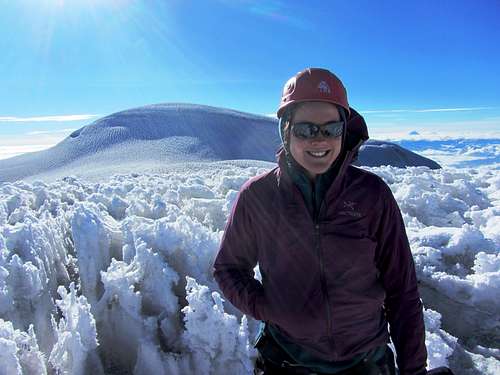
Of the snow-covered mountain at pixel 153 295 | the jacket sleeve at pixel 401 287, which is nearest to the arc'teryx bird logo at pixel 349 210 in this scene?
the jacket sleeve at pixel 401 287

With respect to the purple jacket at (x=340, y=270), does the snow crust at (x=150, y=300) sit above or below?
below

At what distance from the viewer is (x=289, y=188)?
2.06 meters

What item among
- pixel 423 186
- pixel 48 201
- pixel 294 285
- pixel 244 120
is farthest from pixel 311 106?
pixel 244 120

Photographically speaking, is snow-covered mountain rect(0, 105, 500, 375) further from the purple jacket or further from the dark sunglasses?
the dark sunglasses

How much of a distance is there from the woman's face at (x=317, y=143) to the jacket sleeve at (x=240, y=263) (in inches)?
15.1

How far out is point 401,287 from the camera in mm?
2045

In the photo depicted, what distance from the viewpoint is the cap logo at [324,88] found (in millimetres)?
1919

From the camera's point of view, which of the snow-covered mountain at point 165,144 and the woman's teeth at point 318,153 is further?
the snow-covered mountain at point 165,144

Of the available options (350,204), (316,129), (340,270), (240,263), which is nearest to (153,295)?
(240,263)

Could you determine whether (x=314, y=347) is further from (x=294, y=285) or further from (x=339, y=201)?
(x=339, y=201)

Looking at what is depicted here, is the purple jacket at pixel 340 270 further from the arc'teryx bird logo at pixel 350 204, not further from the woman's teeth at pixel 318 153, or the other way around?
the woman's teeth at pixel 318 153

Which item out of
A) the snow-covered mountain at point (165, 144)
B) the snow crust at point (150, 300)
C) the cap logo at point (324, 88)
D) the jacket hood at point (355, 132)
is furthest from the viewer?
the snow-covered mountain at point (165, 144)

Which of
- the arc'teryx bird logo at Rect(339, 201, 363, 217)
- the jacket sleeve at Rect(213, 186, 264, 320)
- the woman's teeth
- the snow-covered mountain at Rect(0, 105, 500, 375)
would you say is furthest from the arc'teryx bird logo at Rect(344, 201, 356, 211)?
the snow-covered mountain at Rect(0, 105, 500, 375)

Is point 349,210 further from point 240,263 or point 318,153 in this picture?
point 240,263
